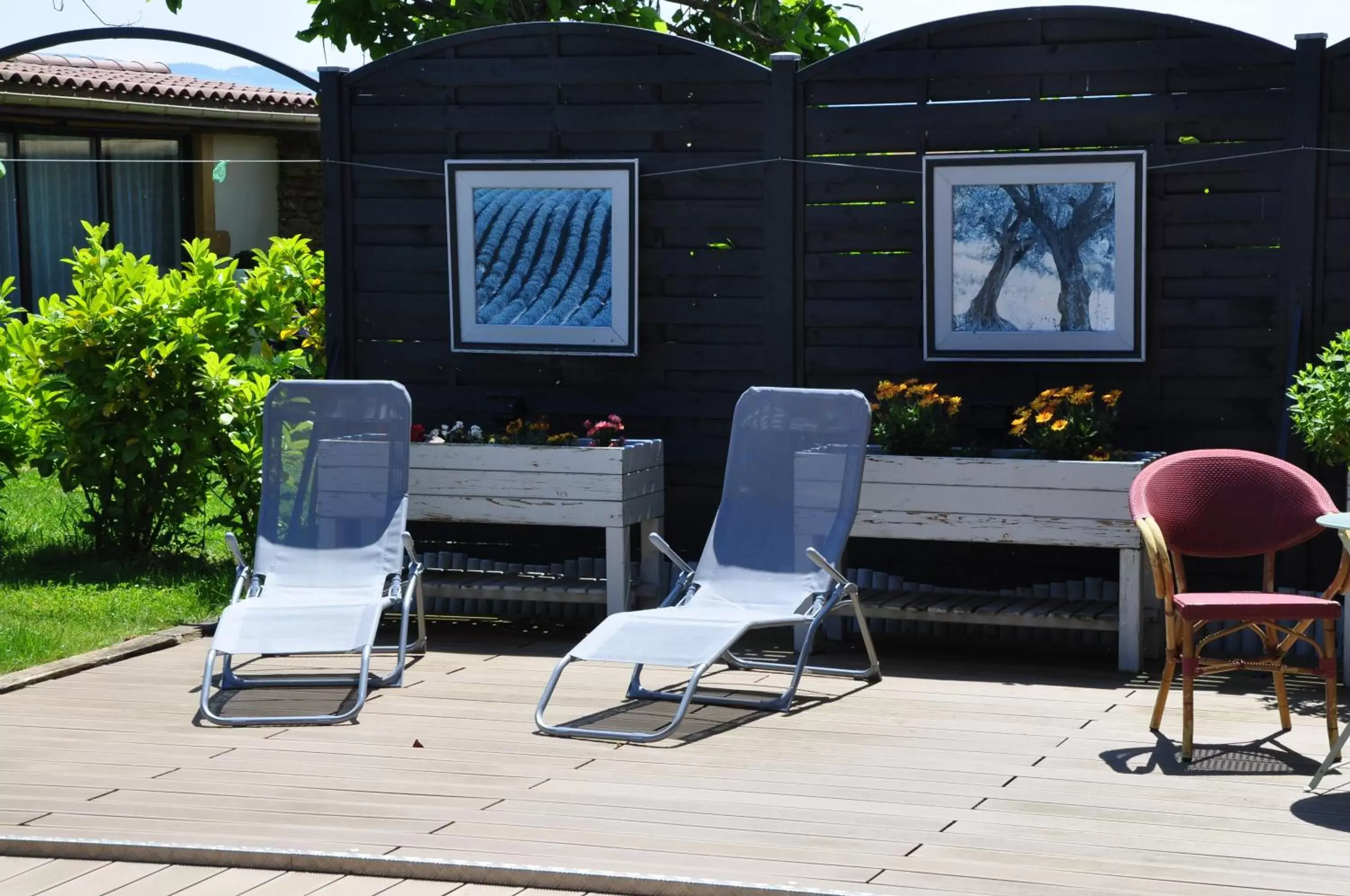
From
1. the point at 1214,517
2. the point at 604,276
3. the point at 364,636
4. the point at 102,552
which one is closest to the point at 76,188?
the point at 102,552

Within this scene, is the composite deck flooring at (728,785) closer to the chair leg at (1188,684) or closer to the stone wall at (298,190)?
the chair leg at (1188,684)

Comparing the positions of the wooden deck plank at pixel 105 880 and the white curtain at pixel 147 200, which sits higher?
the white curtain at pixel 147 200

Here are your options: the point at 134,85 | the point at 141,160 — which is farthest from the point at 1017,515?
the point at 134,85

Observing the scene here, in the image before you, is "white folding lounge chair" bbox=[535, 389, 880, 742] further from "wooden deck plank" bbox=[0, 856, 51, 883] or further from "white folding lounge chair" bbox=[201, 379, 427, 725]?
"wooden deck plank" bbox=[0, 856, 51, 883]

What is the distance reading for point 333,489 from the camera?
24.3ft

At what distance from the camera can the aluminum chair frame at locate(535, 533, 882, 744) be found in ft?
19.5

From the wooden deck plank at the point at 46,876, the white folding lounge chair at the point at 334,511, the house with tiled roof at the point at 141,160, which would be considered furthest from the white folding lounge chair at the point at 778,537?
the house with tiled roof at the point at 141,160

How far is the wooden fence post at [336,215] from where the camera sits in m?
8.57

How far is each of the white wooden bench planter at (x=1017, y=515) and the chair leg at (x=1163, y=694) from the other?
37.5 inches

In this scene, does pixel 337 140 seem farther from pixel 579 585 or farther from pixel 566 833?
pixel 566 833

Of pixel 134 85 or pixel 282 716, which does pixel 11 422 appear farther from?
pixel 134 85

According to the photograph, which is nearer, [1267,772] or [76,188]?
[1267,772]

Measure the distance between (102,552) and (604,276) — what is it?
3174mm

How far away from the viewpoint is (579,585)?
7.90m
